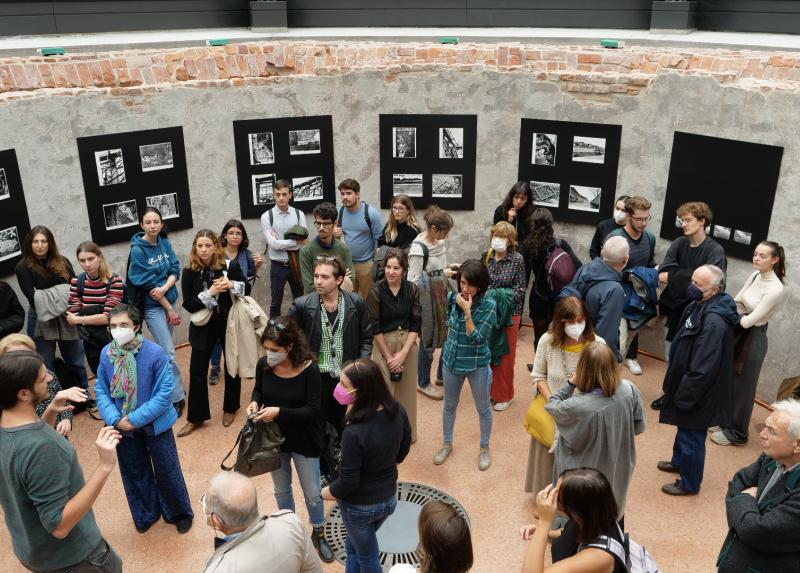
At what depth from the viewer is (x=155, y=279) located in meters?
7.40

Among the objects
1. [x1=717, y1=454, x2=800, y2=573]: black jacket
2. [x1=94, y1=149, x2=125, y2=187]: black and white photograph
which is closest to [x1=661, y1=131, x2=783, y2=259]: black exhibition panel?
[x1=717, y1=454, x2=800, y2=573]: black jacket

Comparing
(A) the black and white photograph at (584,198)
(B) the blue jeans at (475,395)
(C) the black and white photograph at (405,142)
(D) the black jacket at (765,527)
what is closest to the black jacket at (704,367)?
(B) the blue jeans at (475,395)

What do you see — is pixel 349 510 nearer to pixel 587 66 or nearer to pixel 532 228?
pixel 532 228

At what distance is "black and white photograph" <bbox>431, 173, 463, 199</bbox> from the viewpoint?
931 cm

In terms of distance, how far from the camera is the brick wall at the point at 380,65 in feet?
26.0

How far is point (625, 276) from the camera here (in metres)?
7.86

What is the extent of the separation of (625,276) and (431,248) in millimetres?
2173

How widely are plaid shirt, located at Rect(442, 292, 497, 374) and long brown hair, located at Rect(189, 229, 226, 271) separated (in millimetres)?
2285

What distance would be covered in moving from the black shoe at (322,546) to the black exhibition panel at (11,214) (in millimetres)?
4211

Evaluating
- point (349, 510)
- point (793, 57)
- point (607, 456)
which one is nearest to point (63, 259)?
point (349, 510)

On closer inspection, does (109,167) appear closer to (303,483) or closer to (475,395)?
(303,483)

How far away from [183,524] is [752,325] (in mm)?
5073

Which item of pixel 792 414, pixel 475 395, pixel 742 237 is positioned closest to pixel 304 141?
pixel 475 395

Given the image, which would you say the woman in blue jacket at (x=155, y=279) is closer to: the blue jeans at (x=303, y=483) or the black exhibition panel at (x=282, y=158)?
the black exhibition panel at (x=282, y=158)
